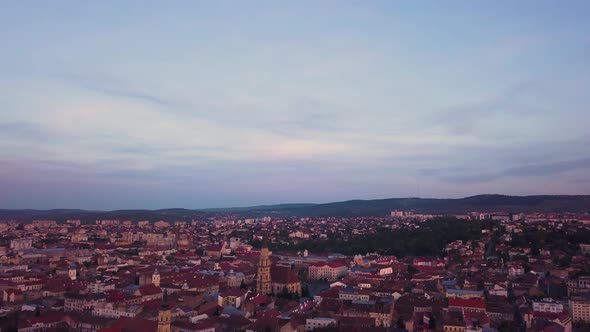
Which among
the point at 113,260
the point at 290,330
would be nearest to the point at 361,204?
the point at 113,260

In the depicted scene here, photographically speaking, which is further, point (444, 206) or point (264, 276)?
point (444, 206)

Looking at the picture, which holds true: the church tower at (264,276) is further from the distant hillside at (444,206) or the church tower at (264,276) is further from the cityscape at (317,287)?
the distant hillside at (444,206)

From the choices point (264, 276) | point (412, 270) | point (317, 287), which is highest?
point (264, 276)

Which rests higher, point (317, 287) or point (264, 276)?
point (264, 276)

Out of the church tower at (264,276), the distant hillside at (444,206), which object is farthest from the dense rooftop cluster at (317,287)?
the distant hillside at (444,206)

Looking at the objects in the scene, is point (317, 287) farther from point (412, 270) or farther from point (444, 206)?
point (444, 206)

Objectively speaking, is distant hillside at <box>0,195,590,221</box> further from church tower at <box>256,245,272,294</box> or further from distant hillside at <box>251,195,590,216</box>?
church tower at <box>256,245,272,294</box>

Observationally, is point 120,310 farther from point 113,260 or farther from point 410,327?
point 113,260

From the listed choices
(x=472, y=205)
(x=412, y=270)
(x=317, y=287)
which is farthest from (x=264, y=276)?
(x=472, y=205)
